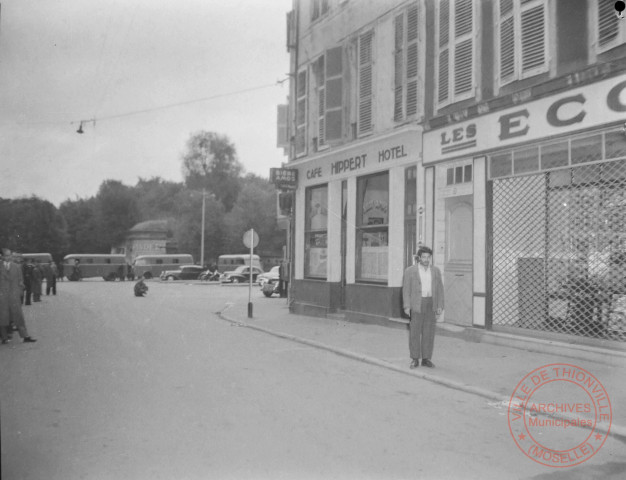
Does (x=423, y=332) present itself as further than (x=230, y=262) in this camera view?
No

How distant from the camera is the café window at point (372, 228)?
586 inches

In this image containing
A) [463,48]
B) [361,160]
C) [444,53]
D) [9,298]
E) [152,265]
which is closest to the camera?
[9,298]

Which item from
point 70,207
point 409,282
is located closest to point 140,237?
point 70,207

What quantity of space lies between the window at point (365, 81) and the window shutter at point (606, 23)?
22.1ft

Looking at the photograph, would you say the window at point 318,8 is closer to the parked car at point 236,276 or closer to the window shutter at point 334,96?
the window shutter at point 334,96

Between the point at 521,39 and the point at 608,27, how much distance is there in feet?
5.76

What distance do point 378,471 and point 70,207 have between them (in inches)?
3051

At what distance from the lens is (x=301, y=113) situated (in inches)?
731

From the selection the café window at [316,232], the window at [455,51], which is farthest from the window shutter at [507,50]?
the café window at [316,232]

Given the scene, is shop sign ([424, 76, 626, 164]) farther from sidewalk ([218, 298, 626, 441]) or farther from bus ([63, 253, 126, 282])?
bus ([63, 253, 126, 282])

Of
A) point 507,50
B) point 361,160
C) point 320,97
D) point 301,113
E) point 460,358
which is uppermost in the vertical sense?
point 320,97

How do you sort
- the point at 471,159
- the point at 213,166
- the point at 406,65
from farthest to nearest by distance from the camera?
the point at 213,166 < the point at 406,65 < the point at 471,159

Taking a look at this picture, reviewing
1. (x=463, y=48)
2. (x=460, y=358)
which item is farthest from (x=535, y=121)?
(x=460, y=358)

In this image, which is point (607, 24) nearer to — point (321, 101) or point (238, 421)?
point (238, 421)
